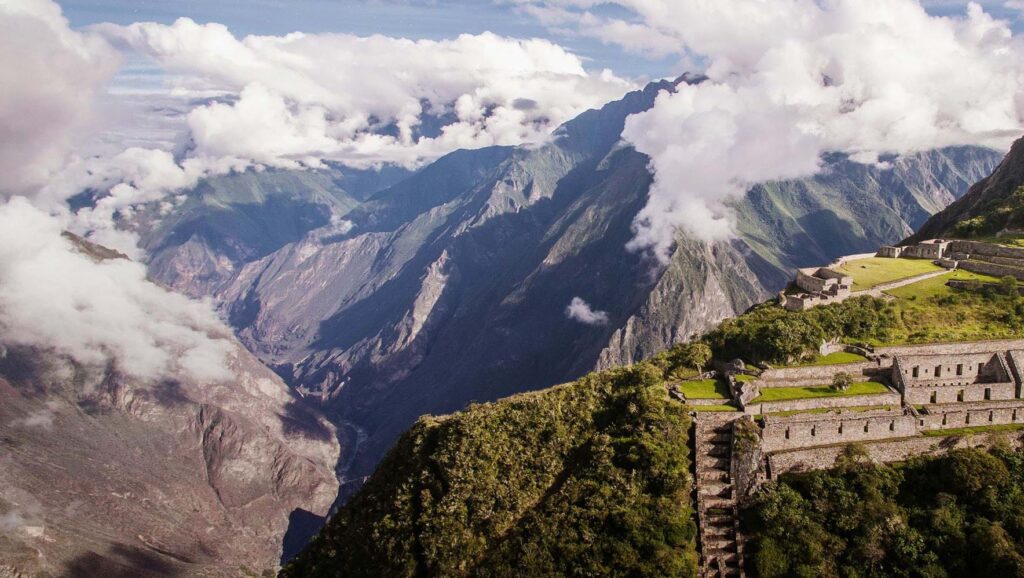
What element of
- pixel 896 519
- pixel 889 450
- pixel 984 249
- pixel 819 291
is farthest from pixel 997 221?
pixel 896 519

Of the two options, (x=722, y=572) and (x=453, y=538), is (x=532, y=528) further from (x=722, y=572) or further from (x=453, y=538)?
(x=722, y=572)

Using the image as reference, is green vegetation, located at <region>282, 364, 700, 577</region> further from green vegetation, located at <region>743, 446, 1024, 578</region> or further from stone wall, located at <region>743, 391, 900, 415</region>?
stone wall, located at <region>743, 391, 900, 415</region>

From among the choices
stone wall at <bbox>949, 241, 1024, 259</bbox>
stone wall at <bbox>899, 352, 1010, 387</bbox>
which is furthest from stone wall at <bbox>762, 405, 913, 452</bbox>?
stone wall at <bbox>949, 241, 1024, 259</bbox>

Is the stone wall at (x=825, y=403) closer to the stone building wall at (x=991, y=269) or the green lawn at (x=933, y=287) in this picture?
the green lawn at (x=933, y=287)

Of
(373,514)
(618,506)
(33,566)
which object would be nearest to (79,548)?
(33,566)

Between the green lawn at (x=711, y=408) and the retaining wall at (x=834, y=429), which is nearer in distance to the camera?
the retaining wall at (x=834, y=429)

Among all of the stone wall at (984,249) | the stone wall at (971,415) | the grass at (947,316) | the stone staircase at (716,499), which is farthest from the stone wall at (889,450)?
the stone wall at (984,249)
